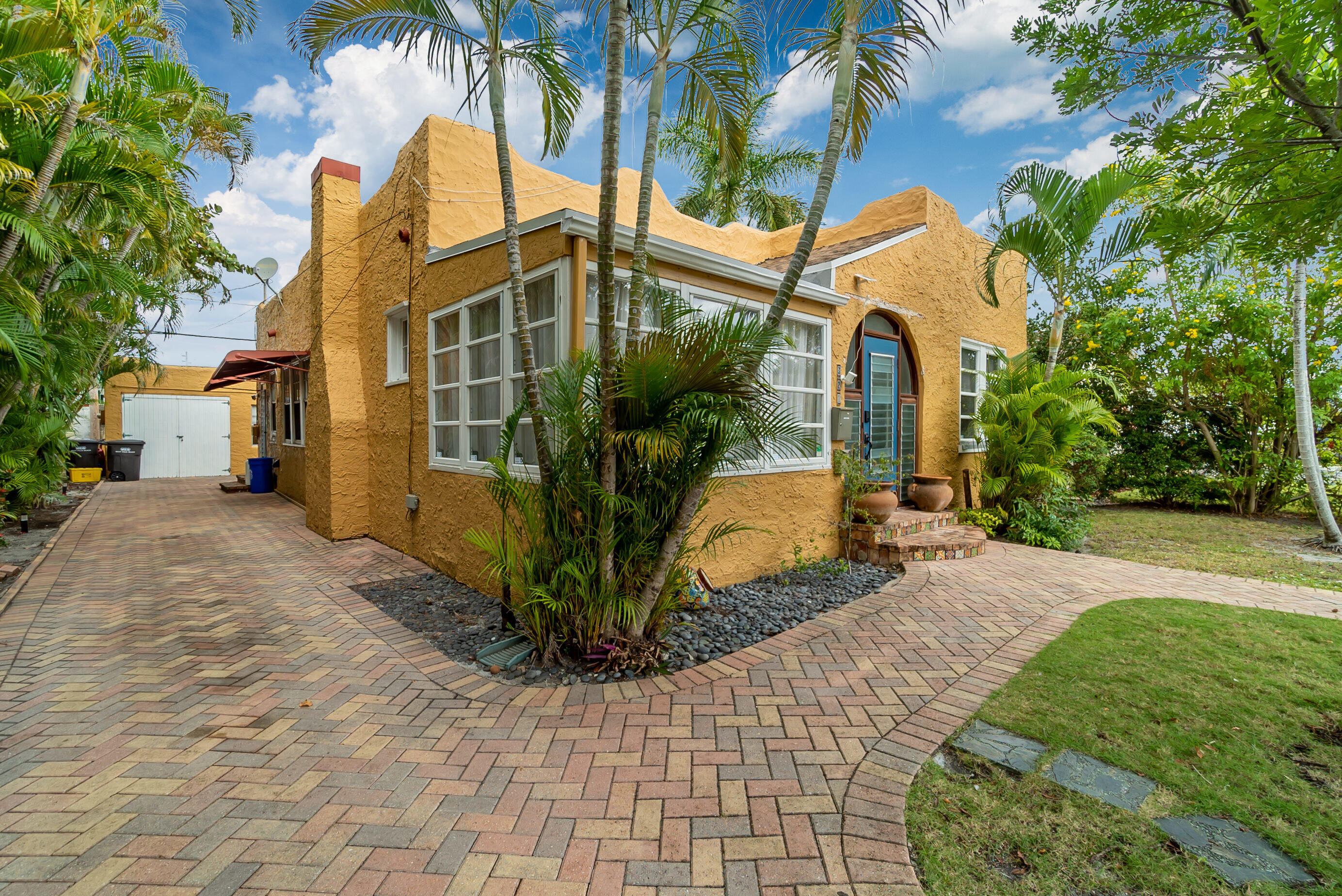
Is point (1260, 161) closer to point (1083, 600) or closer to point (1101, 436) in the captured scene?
point (1083, 600)

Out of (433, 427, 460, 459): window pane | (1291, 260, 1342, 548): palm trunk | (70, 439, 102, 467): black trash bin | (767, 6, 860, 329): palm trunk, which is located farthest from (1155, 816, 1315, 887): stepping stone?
(70, 439, 102, 467): black trash bin

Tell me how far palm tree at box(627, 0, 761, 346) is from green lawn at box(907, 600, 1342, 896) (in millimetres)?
2973

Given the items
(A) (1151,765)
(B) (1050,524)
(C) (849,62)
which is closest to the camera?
(A) (1151,765)

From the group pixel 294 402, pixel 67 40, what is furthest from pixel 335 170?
pixel 294 402

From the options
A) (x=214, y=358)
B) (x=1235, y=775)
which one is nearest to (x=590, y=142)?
(x=1235, y=775)

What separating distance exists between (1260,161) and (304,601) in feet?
23.0

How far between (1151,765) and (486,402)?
5333 millimetres

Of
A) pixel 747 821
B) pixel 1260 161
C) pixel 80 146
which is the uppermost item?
pixel 80 146

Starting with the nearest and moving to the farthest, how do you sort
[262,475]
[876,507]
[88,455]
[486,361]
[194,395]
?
1. [486,361]
2. [876,507]
3. [262,475]
4. [88,455]
5. [194,395]

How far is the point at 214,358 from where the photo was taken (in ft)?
69.6

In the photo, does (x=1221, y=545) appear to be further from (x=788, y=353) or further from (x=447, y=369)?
(x=447, y=369)

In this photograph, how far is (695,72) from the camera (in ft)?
14.3

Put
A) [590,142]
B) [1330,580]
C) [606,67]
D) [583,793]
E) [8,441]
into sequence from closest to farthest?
[583,793]
[606,67]
[590,142]
[1330,580]
[8,441]

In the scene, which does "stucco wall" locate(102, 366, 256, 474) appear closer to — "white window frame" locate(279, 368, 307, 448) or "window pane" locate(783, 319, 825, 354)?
"white window frame" locate(279, 368, 307, 448)
